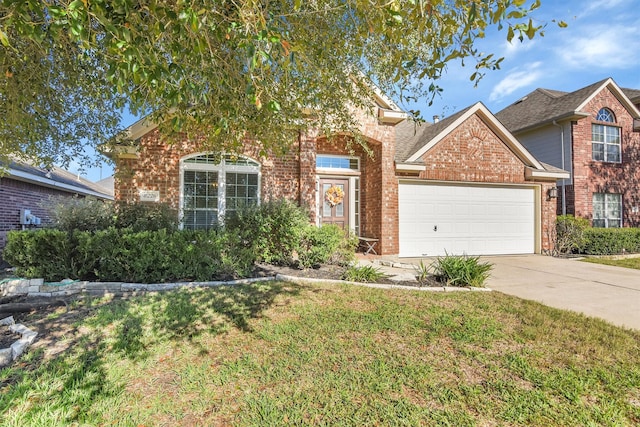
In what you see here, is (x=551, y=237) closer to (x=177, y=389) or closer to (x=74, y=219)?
(x=177, y=389)

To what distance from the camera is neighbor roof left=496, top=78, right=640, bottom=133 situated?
13359 mm

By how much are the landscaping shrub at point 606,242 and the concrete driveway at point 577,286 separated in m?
2.61

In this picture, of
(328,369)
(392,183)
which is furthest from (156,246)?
(392,183)

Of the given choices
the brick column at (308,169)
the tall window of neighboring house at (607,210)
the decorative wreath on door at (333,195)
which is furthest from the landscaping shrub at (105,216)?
the tall window of neighboring house at (607,210)

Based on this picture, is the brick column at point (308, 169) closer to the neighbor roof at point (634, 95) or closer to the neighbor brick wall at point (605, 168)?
the neighbor brick wall at point (605, 168)

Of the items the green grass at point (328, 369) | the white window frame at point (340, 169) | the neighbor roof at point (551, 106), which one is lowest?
the green grass at point (328, 369)

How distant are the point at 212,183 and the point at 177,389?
6769 mm

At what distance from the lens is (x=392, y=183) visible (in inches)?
393

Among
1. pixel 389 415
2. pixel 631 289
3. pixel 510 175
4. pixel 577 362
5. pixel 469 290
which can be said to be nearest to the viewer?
pixel 389 415

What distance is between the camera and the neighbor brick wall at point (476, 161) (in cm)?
1064

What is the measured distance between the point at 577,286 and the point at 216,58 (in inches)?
298

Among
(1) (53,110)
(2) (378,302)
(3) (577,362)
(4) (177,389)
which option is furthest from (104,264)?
(3) (577,362)

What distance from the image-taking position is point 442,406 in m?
2.57

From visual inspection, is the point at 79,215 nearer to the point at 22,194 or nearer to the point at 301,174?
the point at 301,174
